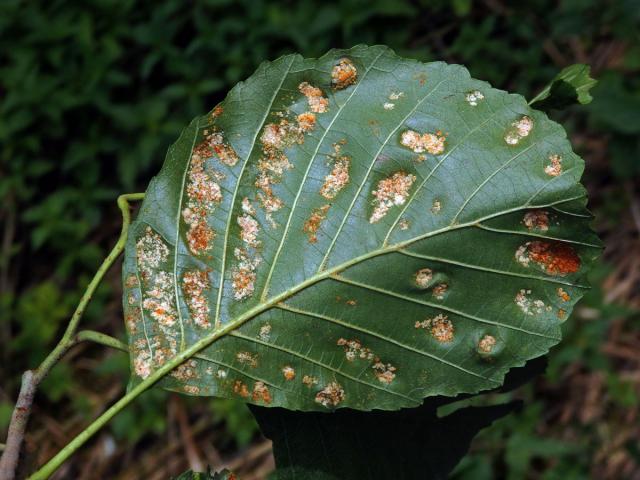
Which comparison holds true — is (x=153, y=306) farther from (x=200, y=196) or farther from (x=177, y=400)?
(x=177, y=400)

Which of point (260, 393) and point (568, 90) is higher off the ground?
point (568, 90)

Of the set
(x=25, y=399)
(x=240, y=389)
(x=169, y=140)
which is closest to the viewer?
(x=25, y=399)

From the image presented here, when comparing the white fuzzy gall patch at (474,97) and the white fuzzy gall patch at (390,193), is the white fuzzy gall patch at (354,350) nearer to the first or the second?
the white fuzzy gall patch at (390,193)

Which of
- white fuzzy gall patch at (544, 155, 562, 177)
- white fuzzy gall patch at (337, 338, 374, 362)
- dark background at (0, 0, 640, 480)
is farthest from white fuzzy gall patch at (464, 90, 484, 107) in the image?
dark background at (0, 0, 640, 480)

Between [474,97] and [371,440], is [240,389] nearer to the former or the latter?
[371,440]

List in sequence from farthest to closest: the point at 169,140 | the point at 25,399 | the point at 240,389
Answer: the point at 169,140, the point at 240,389, the point at 25,399

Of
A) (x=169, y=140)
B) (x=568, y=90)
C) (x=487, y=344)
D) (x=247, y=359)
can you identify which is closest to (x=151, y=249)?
(x=247, y=359)

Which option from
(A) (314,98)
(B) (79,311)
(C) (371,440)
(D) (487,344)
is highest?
(A) (314,98)

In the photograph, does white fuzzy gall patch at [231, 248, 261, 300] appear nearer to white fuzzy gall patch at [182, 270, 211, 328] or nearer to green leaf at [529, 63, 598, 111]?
white fuzzy gall patch at [182, 270, 211, 328]
